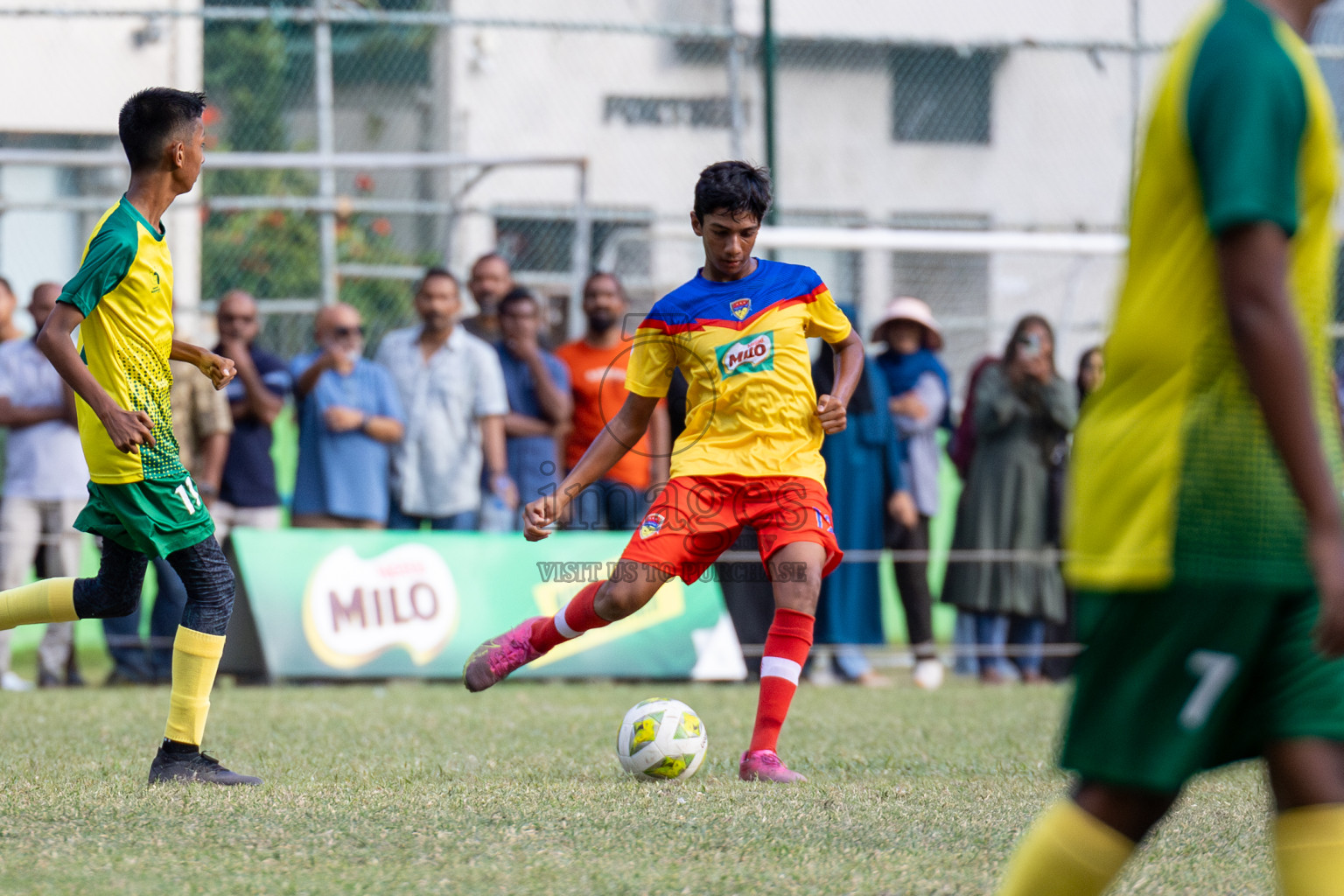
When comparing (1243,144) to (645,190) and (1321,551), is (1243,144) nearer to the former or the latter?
(1321,551)

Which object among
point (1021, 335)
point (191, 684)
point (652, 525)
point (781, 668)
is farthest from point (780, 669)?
point (1021, 335)

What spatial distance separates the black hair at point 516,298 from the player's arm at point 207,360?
455 cm

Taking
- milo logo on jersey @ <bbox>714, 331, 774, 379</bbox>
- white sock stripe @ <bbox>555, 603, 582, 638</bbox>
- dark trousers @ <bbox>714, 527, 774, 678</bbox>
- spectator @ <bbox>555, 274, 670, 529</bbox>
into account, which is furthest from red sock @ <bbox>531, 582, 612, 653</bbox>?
dark trousers @ <bbox>714, 527, 774, 678</bbox>

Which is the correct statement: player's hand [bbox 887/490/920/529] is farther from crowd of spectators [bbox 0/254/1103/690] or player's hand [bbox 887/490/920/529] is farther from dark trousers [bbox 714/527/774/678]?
dark trousers [bbox 714/527/774/678]

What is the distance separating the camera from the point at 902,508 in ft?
32.7

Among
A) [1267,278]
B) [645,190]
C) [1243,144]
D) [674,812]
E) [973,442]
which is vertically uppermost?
[645,190]

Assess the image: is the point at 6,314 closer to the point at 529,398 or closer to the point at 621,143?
the point at 529,398

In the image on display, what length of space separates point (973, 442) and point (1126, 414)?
27.0 ft

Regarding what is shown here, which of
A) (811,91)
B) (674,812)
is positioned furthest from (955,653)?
(811,91)

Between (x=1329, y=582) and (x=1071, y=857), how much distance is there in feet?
1.88

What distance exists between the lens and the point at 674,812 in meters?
4.26

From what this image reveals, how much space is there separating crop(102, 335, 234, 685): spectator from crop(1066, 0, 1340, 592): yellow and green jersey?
25.2 ft

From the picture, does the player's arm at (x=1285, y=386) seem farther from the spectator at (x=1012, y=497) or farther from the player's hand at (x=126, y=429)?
the spectator at (x=1012, y=497)

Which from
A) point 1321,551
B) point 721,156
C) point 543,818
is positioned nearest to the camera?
point 1321,551
